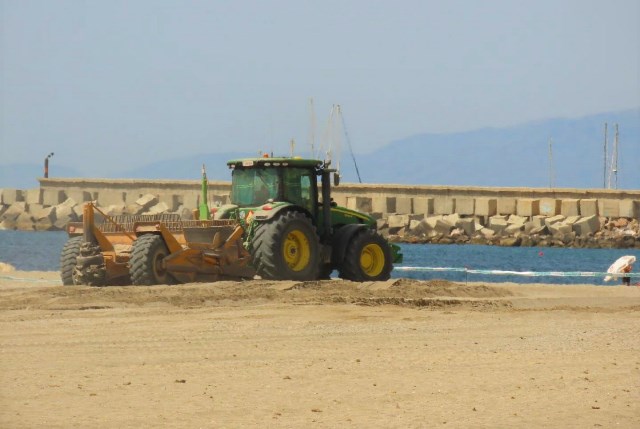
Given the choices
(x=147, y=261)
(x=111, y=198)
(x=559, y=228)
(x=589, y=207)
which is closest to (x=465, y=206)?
(x=559, y=228)

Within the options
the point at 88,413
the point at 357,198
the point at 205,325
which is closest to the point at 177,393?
the point at 88,413

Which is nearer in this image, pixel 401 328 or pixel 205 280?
pixel 401 328

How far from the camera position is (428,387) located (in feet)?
32.3

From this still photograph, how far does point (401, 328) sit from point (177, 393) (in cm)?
491

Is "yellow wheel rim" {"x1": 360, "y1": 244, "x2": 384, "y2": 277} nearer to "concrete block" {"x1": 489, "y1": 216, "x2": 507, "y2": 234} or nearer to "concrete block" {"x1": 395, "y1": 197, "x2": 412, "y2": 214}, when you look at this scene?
"concrete block" {"x1": 489, "y1": 216, "x2": 507, "y2": 234}

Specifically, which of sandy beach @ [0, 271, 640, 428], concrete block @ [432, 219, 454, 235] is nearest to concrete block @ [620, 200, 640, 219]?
concrete block @ [432, 219, 454, 235]

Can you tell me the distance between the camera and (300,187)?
19.4 m

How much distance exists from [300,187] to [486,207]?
2439 inches

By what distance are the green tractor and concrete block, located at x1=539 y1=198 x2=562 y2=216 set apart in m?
59.0

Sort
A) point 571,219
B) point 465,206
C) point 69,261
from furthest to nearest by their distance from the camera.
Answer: point 465,206
point 571,219
point 69,261

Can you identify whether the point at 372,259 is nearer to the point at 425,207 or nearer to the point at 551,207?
the point at 551,207

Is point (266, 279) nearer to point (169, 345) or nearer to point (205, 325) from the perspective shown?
point (205, 325)

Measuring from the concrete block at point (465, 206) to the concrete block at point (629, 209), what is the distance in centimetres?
953

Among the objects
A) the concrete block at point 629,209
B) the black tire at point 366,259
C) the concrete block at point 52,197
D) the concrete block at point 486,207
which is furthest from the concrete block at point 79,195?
the black tire at point 366,259
